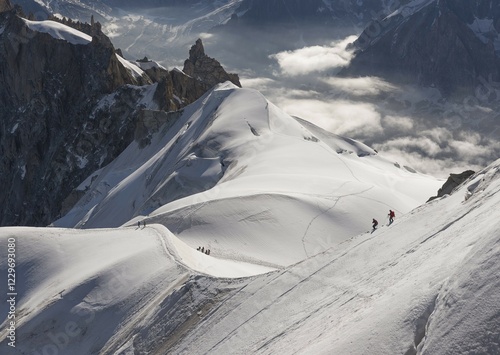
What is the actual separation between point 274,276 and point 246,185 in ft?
87.0

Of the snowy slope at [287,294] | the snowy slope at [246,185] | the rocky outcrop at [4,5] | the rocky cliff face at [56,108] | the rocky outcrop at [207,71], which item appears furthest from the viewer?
the rocky outcrop at [4,5]

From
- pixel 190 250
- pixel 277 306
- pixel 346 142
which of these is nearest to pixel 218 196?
pixel 190 250

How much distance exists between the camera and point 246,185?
52.7 meters

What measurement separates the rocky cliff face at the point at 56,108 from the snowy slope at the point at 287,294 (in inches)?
2965

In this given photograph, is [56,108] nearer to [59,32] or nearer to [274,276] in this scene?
[59,32]

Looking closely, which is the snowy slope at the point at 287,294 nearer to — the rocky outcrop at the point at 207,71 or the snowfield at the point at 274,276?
the snowfield at the point at 274,276

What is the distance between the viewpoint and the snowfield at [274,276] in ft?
53.0

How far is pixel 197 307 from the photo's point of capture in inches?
1017

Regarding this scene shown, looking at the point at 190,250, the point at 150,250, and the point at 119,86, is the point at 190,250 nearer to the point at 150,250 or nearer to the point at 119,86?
the point at 150,250

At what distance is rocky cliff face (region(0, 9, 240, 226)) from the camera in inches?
4321

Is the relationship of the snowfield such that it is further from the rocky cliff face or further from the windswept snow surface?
the windswept snow surface

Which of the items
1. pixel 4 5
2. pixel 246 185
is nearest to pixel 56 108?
pixel 4 5

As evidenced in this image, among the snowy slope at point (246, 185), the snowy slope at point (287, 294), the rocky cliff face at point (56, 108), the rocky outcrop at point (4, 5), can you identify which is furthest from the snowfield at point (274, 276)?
the rocky outcrop at point (4, 5)

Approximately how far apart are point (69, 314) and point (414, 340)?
1890cm
